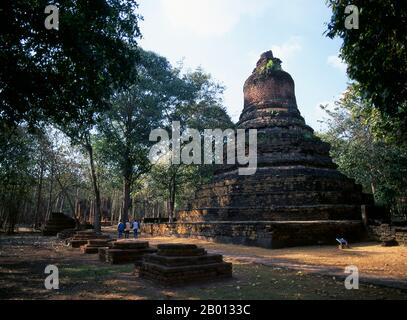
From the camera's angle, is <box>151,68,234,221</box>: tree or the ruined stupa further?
<box>151,68,234,221</box>: tree

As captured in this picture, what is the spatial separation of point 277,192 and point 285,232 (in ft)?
9.94

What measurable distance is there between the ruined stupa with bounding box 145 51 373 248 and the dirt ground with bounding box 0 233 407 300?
3230 mm

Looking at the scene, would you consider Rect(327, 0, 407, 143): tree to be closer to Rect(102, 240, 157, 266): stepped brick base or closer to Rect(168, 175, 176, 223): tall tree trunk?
Rect(102, 240, 157, 266): stepped brick base

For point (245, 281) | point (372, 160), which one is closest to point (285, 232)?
point (245, 281)

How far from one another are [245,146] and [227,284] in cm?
1347

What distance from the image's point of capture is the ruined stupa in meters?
14.3

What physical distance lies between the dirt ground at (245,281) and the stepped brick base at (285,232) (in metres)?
2.44

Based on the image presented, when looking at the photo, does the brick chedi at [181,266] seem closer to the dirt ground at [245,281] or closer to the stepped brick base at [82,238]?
the dirt ground at [245,281]

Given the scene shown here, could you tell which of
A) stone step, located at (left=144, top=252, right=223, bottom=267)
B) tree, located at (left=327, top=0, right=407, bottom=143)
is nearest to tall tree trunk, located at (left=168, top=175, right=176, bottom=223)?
stone step, located at (left=144, top=252, right=223, bottom=267)

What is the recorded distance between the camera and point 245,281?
7160 millimetres

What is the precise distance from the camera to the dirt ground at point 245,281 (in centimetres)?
589

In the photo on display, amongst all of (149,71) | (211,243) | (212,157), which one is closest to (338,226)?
Answer: (211,243)

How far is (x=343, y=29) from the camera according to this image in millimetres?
7500
